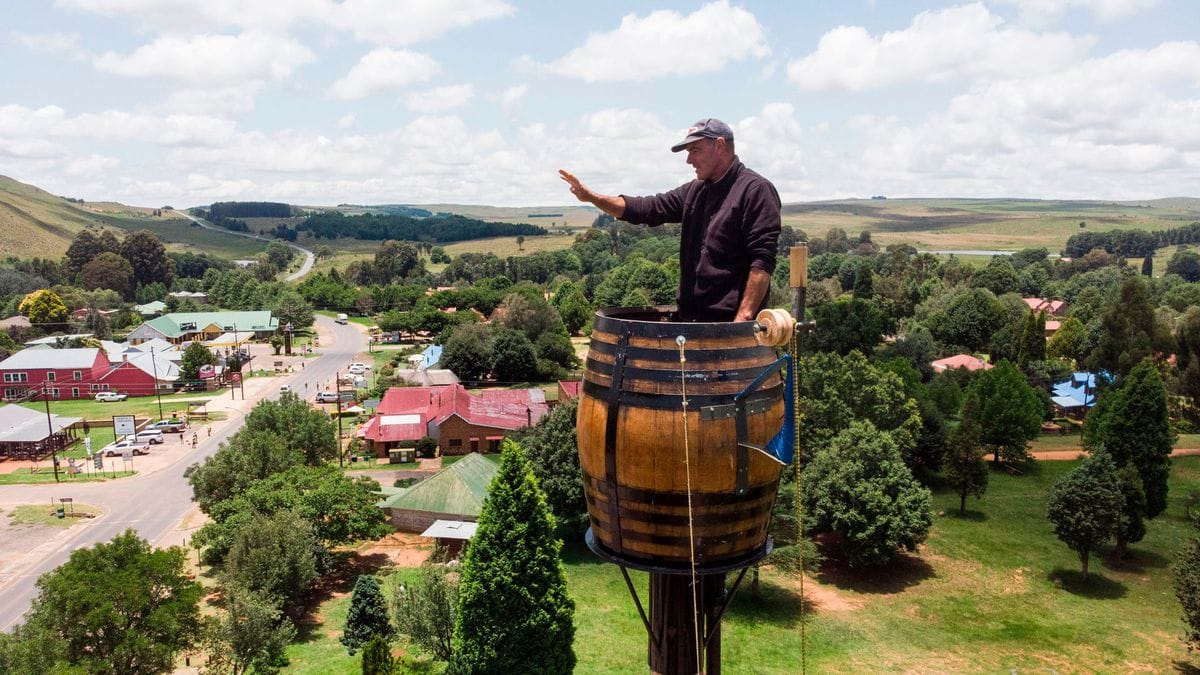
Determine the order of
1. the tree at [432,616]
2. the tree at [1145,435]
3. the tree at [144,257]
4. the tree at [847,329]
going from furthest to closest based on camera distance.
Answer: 1. the tree at [144,257]
2. the tree at [847,329]
3. the tree at [1145,435]
4. the tree at [432,616]

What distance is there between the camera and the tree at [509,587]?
2155 centimetres

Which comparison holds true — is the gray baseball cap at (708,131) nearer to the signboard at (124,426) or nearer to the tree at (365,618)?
the tree at (365,618)

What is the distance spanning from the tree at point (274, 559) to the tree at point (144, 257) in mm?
126256

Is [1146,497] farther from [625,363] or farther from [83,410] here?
[83,410]

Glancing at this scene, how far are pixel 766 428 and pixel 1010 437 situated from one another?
48.4 meters

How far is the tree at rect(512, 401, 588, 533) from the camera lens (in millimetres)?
34312

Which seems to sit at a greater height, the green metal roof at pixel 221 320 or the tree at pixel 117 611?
the green metal roof at pixel 221 320

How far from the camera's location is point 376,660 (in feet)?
72.2

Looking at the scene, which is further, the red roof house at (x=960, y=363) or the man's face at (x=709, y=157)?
the red roof house at (x=960, y=363)

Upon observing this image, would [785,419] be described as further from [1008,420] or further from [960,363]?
[960,363]

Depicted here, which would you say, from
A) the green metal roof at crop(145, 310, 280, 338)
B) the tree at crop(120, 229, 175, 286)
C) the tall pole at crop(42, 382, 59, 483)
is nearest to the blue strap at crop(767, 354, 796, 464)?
the tall pole at crop(42, 382, 59, 483)

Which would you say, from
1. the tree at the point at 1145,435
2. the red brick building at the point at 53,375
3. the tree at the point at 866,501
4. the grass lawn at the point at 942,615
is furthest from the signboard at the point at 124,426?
the tree at the point at 1145,435

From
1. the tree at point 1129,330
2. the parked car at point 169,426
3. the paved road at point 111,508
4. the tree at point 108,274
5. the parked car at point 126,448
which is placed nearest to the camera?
the paved road at point 111,508

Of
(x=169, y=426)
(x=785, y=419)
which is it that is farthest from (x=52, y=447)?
(x=785, y=419)
